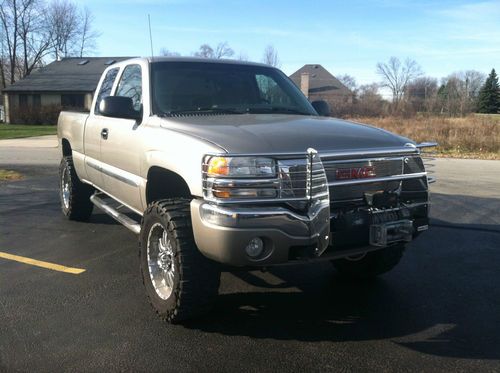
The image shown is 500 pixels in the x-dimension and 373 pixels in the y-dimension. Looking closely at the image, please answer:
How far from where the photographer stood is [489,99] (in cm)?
7712

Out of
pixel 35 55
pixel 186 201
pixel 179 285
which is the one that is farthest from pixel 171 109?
pixel 35 55

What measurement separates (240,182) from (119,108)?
5.84 feet

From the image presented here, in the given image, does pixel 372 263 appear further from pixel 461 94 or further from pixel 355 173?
pixel 461 94

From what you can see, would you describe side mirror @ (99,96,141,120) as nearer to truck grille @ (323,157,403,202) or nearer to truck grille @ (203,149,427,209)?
truck grille @ (203,149,427,209)

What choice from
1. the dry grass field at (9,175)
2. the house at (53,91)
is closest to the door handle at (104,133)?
the dry grass field at (9,175)

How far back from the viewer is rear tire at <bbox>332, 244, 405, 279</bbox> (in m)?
4.56

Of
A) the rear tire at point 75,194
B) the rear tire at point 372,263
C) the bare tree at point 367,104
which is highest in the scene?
the bare tree at point 367,104

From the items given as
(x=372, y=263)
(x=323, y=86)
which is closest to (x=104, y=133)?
(x=372, y=263)

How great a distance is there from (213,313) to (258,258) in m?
0.97

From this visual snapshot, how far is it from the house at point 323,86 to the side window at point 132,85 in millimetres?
57571

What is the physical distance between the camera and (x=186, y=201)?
147 inches

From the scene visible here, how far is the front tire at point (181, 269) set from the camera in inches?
138

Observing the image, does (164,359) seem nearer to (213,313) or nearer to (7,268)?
(213,313)

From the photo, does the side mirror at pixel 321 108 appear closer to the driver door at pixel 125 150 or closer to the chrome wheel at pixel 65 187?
the driver door at pixel 125 150
